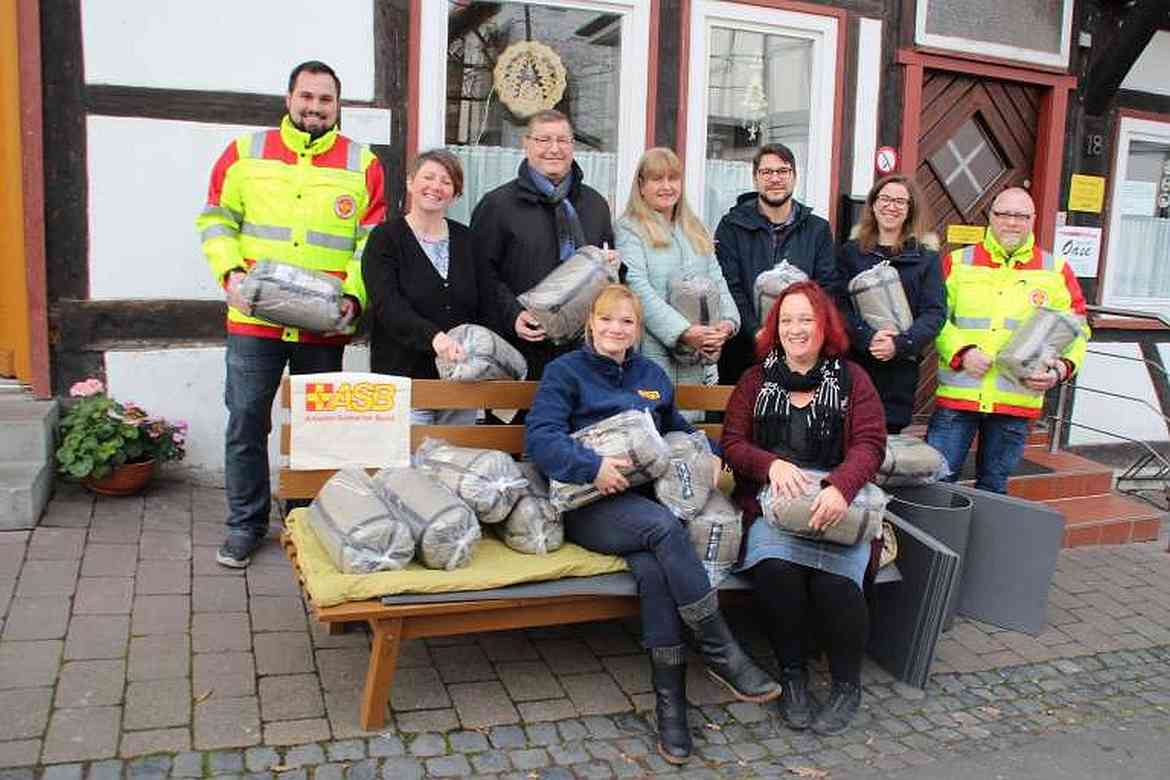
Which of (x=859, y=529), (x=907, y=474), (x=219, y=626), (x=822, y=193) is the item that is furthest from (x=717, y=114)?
(x=219, y=626)

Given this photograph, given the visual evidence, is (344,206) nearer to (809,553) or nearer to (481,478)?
(481,478)

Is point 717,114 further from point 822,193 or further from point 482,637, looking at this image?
point 482,637

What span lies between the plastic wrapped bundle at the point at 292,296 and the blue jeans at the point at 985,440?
8.85 feet

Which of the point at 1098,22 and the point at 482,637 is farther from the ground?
the point at 1098,22

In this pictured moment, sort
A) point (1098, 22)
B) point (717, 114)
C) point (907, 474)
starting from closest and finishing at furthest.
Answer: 1. point (907, 474)
2. point (717, 114)
3. point (1098, 22)

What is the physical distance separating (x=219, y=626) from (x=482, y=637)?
2.91ft

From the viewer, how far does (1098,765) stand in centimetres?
330

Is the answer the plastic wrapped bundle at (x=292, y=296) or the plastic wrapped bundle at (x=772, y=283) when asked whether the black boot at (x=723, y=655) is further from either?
the plastic wrapped bundle at (x=292, y=296)

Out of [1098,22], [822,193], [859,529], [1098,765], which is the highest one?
[1098,22]

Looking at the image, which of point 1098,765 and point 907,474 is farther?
point 907,474

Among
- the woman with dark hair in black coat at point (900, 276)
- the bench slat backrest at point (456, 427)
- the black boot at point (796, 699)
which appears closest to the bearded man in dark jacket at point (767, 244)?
the woman with dark hair in black coat at point (900, 276)


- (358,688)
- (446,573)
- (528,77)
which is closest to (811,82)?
(528,77)

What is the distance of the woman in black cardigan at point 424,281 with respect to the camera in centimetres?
378

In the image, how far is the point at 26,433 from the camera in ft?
14.7
